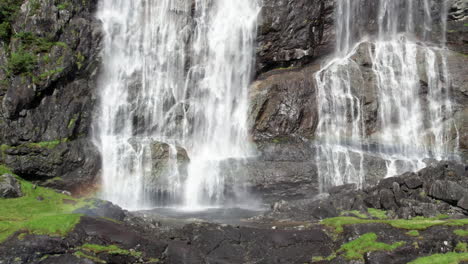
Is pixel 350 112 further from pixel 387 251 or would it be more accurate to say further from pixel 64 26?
pixel 64 26

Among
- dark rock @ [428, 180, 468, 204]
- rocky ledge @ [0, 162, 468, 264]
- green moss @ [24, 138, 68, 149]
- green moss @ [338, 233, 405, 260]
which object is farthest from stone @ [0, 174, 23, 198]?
dark rock @ [428, 180, 468, 204]

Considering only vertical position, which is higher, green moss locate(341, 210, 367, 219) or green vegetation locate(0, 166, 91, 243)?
green vegetation locate(0, 166, 91, 243)

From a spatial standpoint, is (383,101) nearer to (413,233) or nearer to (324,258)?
(413,233)

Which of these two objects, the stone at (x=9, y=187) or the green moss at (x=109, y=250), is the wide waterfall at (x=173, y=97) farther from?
the green moss at (x=109, y=250)

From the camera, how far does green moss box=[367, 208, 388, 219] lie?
20.9m

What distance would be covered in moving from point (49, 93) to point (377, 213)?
72.9ft

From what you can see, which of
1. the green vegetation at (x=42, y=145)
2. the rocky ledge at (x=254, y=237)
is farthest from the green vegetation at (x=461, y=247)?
the green vegetation at (x=42, y=145)

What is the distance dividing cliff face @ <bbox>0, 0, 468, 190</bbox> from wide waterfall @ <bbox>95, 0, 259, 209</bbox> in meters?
1.22

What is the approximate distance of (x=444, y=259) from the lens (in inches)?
539

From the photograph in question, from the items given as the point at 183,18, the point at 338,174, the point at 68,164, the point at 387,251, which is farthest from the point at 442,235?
the point at 183,18

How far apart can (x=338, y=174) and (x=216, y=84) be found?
1251 centimetres

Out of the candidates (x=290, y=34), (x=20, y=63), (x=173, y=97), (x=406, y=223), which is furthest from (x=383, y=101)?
(x=20, y=63)

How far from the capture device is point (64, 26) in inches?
1225

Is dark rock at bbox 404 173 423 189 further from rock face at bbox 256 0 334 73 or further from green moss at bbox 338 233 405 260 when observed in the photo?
rock face at bbox 256 0 334 73
